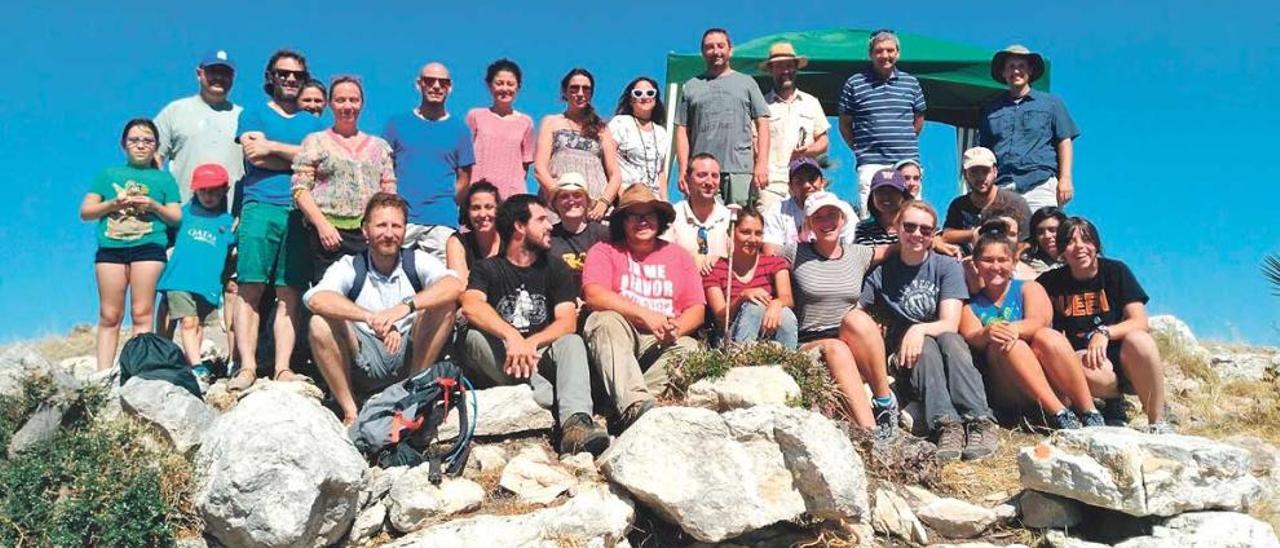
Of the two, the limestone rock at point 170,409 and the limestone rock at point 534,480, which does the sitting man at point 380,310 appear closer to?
A: the limestone rock at point 170,409

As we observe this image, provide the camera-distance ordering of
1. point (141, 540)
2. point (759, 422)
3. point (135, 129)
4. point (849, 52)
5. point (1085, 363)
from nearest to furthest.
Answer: point (141, 540), point (759, 422), point (1085, 363), point (135, 129), point (849, 52)

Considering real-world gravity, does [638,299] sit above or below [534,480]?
above

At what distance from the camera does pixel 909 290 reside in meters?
7.65

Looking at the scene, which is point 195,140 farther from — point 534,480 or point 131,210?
point 534,480

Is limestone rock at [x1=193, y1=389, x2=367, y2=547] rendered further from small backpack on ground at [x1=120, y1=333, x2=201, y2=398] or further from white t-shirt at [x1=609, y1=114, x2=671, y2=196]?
white t-shirt at [x1=609, y1=114, x2=671, y2=196]

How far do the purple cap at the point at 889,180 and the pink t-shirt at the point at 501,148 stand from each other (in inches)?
108

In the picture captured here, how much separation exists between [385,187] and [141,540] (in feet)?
10.1

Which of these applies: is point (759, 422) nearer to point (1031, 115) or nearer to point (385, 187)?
point (385, 187)

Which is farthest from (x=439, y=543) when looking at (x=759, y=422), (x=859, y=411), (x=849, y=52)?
(x=849, y=52)

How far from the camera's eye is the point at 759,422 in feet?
19.6

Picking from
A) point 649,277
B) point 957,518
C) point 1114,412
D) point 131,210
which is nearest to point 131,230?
point 131,210

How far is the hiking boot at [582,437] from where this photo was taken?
6418 mm

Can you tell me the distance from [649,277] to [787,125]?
3.18 m

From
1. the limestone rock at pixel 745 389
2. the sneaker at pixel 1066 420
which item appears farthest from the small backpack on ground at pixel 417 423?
the sneaker at pixel 1066 420
